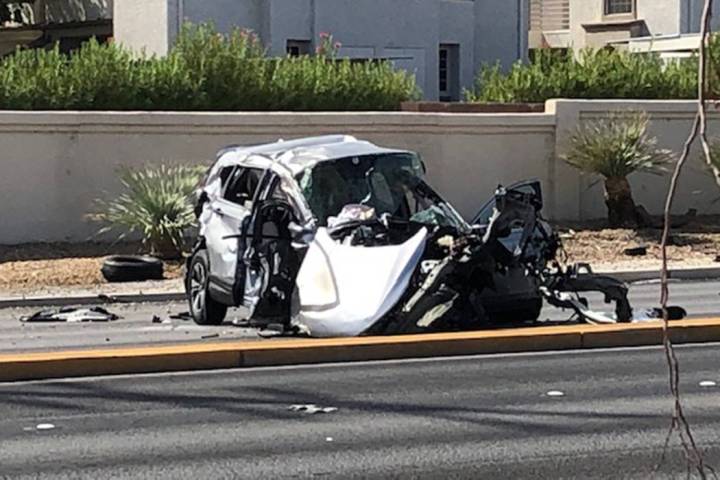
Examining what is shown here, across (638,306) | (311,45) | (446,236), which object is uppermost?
(311,45)

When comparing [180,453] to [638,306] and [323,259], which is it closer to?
[323,259]

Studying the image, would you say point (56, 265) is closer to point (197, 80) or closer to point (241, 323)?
point (197, 80)

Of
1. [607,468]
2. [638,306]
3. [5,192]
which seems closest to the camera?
[607,468]

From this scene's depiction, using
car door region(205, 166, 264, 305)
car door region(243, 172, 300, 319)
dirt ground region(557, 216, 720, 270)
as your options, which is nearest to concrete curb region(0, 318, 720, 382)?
car door region(243, 172, 300, 319)

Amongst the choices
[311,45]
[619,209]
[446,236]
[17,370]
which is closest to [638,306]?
[446,236]

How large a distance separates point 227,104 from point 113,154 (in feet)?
10.2

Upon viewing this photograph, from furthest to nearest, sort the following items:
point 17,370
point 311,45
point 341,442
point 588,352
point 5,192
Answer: point 311,45 < point 5,192 < point 588,352 < point 17,370 < point 341,442

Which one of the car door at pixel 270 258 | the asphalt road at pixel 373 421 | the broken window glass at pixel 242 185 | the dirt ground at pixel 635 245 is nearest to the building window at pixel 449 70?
the dirt ground at pixel 635 245

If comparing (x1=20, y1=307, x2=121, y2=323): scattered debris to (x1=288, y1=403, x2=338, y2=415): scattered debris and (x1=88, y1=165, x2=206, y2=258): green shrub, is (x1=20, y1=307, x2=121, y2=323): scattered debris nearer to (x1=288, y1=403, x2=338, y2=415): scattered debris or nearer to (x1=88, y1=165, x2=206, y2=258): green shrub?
(x1=88, y1=165, x2=206, y2=258): green shrub

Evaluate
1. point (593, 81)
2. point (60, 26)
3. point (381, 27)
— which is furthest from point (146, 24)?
point (593, 81)

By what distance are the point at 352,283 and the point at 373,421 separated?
373 cm

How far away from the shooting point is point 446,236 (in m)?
13.1

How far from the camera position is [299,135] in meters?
22.1

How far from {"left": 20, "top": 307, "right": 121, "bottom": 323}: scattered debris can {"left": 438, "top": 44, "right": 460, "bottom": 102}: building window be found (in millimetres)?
19006
